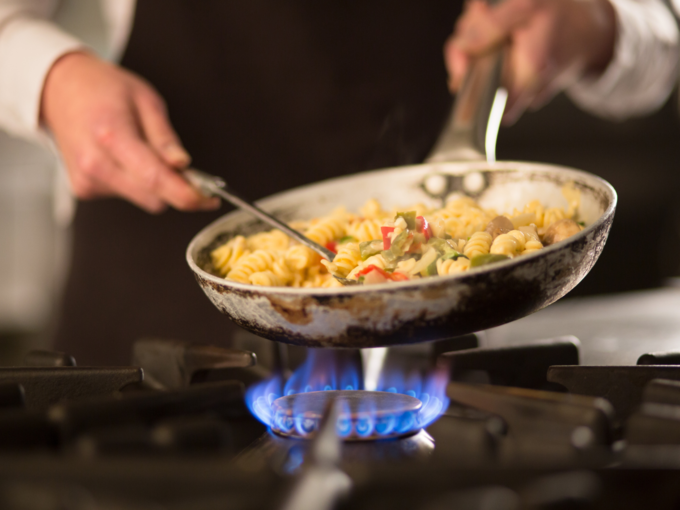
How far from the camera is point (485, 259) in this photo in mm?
665

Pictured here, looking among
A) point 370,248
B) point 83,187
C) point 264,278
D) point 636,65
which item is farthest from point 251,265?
point 636,65

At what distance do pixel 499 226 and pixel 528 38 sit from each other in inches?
22.6

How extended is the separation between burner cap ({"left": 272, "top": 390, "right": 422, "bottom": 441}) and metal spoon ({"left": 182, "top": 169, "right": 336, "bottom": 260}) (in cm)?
15

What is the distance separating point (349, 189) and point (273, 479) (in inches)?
27.1

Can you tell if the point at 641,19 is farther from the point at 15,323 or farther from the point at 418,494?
the point at 15,323

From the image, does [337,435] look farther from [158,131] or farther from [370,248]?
[158,131]

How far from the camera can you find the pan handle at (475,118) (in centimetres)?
106

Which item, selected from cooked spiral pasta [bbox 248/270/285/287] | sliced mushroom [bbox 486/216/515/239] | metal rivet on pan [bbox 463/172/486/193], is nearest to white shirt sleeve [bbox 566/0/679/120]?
metal rivet on pan [bbox 463/172/486/193]

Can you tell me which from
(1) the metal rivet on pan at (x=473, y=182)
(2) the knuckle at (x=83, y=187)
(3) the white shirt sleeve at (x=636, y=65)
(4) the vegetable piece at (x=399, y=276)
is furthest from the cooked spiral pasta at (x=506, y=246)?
(3) the white shirt sleeve at (x=636, y=65)

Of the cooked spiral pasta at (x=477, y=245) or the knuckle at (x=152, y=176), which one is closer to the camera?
the cooked spiral pasta at (x=477, y=245)

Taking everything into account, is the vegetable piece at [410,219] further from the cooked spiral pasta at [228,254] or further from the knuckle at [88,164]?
the knuckle at [88,164]

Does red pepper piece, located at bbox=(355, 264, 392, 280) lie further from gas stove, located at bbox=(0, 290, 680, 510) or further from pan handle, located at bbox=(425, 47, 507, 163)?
pan handle, located at bbox=(425, 47, 507, 163)

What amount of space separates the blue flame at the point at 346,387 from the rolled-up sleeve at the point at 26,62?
2.36ft

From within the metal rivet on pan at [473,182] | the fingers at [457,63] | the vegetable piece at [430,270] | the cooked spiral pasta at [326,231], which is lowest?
the cooked spiral pasta at [326,231]
